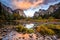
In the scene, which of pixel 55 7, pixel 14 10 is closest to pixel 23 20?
pixel 14 10

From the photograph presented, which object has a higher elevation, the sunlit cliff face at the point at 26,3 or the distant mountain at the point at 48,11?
the sunlit cliff face at the point at 26,3

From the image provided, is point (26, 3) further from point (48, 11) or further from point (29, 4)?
point (48, 11)

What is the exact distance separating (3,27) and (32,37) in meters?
0.65

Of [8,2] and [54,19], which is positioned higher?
[8,2]

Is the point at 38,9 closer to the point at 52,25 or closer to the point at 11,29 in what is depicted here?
the point at 52,25

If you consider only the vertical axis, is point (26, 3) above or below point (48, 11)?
above

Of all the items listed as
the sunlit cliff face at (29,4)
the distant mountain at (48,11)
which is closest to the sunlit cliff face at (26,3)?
the sunlit cliff face at (29,4)

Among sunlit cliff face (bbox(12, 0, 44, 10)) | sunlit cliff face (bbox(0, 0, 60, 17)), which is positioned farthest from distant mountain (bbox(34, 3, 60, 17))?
sunlit cliff face (bbox(12, 0, 44, 10))

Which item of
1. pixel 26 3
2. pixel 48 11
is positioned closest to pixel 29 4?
pixel 26 3

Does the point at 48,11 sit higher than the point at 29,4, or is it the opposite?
the point at 29,4

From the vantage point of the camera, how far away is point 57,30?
279 centimetres

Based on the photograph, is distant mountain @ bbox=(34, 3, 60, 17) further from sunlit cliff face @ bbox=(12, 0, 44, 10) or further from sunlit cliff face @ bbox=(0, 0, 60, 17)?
sunlit cliff face @ bbox=(12, 0, 44, 10)

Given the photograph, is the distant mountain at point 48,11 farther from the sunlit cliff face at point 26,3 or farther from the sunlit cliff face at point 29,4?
the sunlit cliff face at point 26,3

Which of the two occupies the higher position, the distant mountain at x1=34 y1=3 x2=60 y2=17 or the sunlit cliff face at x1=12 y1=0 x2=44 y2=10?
the sunlit cliff face at x1=12 y1=0 x2=44 y2=10
